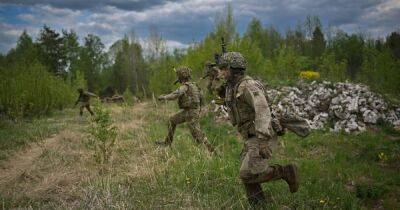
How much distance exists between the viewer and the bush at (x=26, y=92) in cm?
1600

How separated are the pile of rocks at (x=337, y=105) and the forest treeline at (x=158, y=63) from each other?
1133 mm

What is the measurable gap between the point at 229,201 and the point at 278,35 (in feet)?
169

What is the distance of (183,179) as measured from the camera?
6.37 m

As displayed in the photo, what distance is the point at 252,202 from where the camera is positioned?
17.8 ft

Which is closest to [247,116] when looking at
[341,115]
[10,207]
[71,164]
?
[10,207]

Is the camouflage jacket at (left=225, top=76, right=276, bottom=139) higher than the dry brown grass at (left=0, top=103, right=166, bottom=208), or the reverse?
the camouflage jacket at (left=225, top=76, right=276, bottom=139)

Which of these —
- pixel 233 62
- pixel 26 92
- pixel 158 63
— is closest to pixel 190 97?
pixel 233 62

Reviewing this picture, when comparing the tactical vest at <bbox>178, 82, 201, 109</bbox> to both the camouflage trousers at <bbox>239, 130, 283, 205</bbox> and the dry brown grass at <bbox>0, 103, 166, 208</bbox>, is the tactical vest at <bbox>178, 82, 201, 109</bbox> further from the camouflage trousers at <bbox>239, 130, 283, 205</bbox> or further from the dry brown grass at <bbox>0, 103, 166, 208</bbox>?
the camouflage trousers at <bbox>239, 130, 283, 205</bbox>

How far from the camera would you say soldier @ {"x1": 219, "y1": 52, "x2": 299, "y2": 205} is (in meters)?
4.99

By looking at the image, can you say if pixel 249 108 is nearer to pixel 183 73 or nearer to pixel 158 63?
pixel 183 73

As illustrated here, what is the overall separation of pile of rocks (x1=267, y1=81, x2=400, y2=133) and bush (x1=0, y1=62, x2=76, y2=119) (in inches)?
368

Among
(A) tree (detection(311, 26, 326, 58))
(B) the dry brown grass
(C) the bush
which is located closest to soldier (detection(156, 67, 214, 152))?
(B) the dry brown grass

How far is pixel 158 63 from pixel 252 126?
844 inches

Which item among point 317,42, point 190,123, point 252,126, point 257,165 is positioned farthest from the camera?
point 317,42
